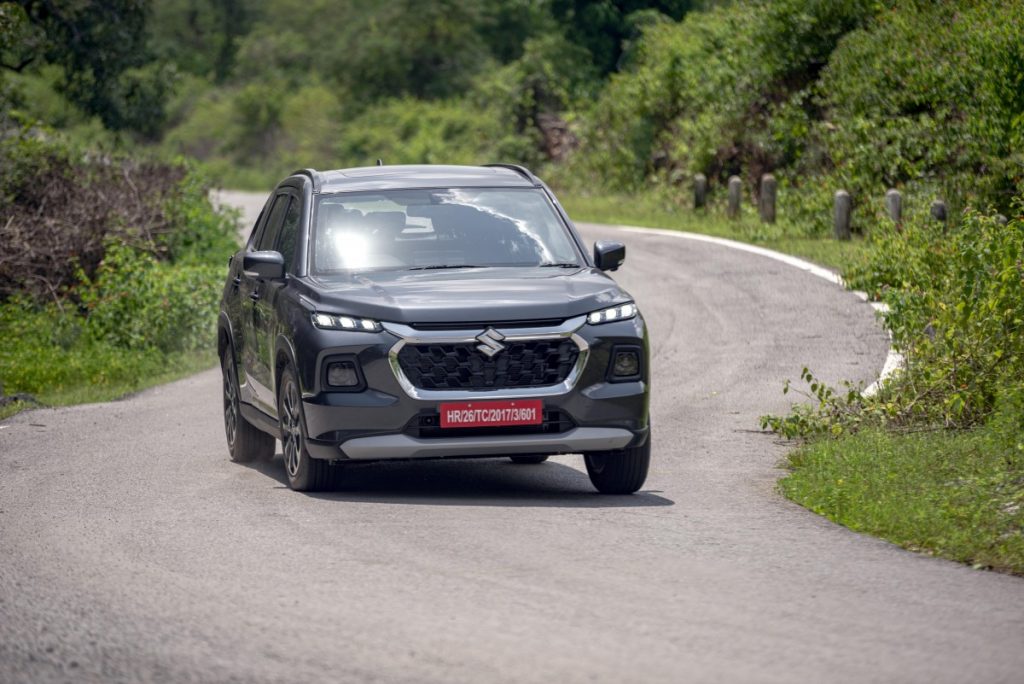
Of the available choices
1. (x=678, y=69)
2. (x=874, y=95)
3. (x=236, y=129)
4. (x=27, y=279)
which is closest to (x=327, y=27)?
(x=236, y=129)

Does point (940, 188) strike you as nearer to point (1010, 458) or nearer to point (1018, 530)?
point (1010, 458)

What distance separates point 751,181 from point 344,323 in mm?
25866

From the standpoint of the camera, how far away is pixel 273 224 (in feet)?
40.0

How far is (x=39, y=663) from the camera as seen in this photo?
6.36 metres

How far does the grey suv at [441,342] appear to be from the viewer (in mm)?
9672

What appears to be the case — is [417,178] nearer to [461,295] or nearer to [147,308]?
[461,295]

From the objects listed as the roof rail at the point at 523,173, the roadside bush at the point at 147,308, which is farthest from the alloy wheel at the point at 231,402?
the roadside bush at the point at 147,308

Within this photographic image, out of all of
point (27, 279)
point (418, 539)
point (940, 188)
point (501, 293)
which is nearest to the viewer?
point (418, 539)

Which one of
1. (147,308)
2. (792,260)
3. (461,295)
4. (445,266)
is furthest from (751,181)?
(461,295)

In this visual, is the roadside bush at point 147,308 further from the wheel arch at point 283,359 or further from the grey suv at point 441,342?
the wheel arch at point 283,359

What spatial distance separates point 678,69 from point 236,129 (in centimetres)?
4173

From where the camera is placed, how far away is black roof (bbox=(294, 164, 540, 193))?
36.9 feet

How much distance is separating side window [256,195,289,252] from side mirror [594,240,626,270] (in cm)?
228

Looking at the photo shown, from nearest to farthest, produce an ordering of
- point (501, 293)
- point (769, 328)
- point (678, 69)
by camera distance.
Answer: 1. point (501, 293)
2. point (769, 328)
3. point (678, 69)
